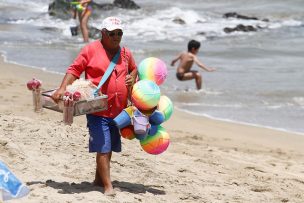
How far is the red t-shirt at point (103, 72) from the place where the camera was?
505cm

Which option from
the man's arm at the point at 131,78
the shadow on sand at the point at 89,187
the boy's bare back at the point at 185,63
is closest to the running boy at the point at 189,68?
the boy's bare back at the point at 185,63

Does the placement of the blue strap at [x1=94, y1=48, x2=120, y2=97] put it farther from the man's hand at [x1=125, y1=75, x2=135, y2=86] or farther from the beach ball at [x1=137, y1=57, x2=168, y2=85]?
the beach ball at [x1=137, y1=57, x2=168, y2=85]

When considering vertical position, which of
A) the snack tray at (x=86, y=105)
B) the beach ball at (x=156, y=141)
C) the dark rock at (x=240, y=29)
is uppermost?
the snack tray at (x=86, y=105)

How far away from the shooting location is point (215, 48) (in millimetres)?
18500

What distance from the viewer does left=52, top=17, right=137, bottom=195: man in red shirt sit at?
16.6 feet

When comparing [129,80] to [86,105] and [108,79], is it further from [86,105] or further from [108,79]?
[86,105]

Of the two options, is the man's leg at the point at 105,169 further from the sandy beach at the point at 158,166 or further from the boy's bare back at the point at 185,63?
the boy's bare back at the point at 185,63

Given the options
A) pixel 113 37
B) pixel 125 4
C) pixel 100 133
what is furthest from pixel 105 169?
pixel 125 4

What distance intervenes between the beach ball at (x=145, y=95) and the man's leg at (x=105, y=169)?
18.4 inches

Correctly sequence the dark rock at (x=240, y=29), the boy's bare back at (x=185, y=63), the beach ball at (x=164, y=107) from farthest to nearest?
the dark rock at (x=240, y=29), the boy's bare back at (x=185, y=63), the beach ball at (x=164, y=107)

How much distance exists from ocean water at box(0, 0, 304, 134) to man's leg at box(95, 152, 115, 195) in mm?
4827

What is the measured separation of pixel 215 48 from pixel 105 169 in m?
13.6

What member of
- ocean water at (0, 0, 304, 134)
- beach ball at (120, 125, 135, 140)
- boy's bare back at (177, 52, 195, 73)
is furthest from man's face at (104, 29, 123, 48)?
A: boy's bare back at (177, 52, 195, 73)

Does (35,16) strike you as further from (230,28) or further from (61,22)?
(230,28)
